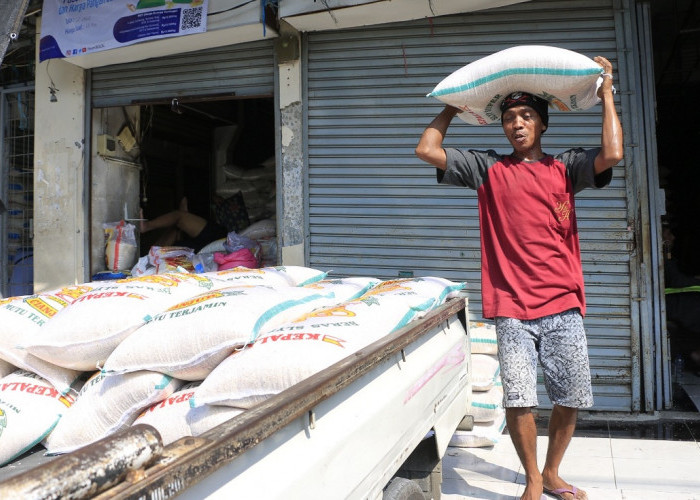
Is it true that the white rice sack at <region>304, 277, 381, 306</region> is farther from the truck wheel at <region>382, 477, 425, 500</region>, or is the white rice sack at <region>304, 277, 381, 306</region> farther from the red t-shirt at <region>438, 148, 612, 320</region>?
the truck wheel at <region>382, 477, 425, 500</region>

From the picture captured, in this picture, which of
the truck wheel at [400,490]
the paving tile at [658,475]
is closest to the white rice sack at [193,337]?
the truck wheel at [400,490]

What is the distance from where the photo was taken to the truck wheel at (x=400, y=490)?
1.80 m

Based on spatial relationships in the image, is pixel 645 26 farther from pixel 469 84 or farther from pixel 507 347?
pixel 507 347

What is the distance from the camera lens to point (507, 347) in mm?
2799

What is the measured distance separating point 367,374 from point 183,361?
0.60 metres

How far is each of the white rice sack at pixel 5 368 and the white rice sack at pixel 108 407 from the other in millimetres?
479

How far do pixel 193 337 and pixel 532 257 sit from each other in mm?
1630

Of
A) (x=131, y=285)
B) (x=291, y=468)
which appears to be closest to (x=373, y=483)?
(x=291, y=468)

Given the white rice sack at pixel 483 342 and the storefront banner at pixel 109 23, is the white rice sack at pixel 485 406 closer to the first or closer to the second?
the white rice sack at pixel 483 342

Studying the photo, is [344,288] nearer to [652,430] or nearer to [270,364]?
[270,364]

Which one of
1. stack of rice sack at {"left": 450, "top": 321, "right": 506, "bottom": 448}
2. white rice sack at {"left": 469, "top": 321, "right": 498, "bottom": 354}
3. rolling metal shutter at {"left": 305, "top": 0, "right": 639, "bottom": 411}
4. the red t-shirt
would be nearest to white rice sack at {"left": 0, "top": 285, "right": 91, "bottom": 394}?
the red t-shirt

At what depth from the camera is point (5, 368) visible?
2354 millimetres

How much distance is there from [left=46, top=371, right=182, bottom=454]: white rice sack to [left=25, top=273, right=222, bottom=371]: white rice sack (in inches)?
5.2

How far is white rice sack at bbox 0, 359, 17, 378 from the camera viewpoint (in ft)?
7.67
